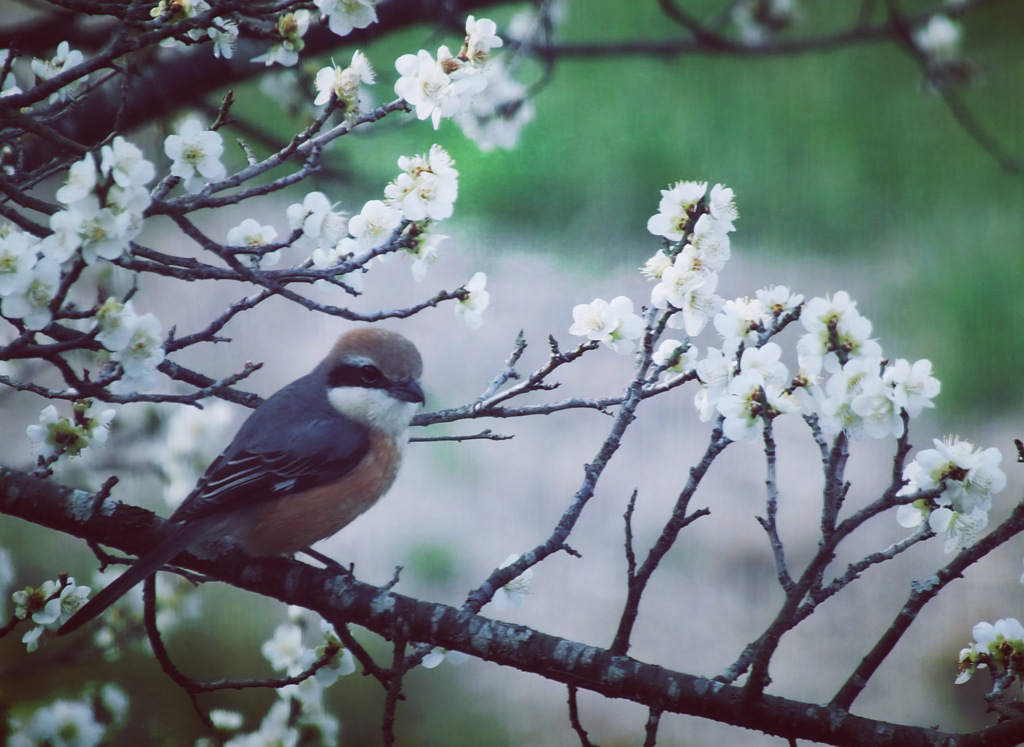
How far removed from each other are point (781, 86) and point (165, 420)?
4.78ft

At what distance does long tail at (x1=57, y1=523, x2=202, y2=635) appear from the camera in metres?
1.26

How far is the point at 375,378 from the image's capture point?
1.69 meters

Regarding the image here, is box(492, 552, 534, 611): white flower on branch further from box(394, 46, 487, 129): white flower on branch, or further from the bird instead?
box(394, 46, 487, 129): white flower on branch

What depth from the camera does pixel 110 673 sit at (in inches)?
63.6

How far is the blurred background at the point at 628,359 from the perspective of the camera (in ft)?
5.55

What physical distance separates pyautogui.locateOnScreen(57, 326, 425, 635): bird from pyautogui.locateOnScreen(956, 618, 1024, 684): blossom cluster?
3.08ft

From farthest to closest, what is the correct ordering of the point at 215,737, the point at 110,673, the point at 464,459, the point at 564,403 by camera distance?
the point at 464,459
the point at 110,673
the point at 215,737
the point at 564,403

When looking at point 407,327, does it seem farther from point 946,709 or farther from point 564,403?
point 946,709

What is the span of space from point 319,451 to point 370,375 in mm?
169

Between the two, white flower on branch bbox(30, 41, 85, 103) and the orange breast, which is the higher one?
white flower on branch bbox(30, 41, 85, 103)

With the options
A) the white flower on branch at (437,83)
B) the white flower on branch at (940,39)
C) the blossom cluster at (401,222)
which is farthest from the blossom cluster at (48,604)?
the white flower on branch at (940,39)

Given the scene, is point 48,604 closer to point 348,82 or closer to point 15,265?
point 15,265

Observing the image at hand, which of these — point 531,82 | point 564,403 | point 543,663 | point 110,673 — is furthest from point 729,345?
point 110,673

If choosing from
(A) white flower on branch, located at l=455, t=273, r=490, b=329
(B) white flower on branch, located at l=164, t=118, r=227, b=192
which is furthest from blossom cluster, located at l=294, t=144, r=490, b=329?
(B) white flower on branch, located at l=164, t=118, r=227, b=192
